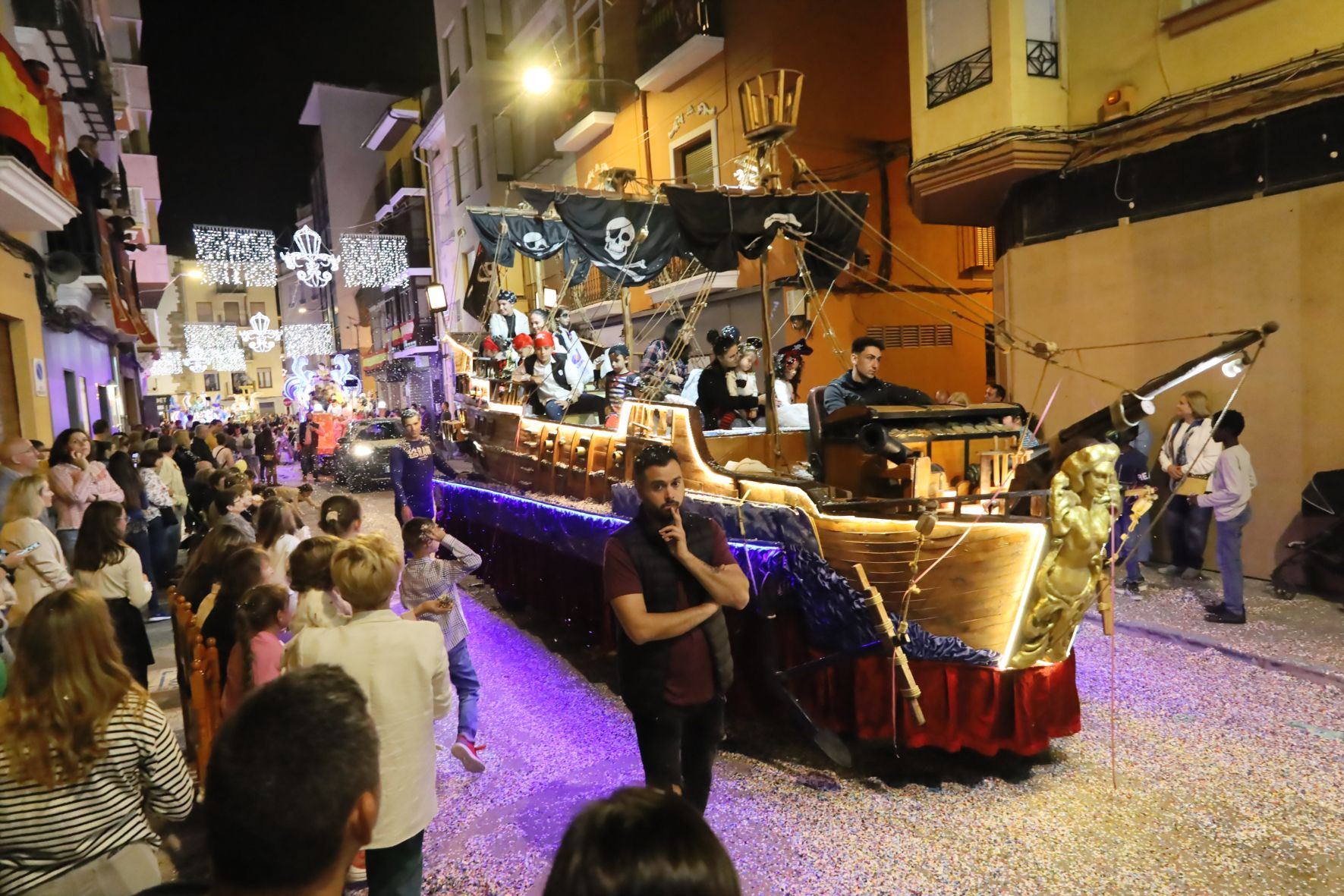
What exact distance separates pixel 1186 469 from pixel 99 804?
26.4 ft

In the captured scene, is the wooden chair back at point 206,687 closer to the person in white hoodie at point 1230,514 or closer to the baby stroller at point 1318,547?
the person in white hoodie at point 1230,514

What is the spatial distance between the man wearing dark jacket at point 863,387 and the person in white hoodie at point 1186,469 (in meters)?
3.07

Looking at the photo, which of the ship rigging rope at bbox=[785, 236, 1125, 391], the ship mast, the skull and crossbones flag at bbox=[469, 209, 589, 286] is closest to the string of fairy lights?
the skull and crossbones flag at bbox=[469, 209, 589, 286]

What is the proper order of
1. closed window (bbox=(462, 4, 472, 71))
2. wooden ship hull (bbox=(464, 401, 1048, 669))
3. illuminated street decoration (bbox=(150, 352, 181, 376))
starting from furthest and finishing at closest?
illuminated street decoration (bbox=(150, 352, 181, 376))
closed window (bbox=(462, 4, 472, 71))
wooden ship hull (bbox=(464, 401, 1048, 669))

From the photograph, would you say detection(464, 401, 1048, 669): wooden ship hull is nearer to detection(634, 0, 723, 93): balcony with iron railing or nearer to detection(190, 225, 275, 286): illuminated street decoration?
detection(634, 0, 723, 93): balcony with iron railing

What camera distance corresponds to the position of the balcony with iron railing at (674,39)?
14773 mm

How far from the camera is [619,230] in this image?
34.2 ft

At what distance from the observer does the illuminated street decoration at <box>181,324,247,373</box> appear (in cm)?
3450

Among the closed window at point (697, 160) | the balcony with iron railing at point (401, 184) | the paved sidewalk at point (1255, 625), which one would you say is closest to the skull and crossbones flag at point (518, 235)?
the closed window at point (697, 160)

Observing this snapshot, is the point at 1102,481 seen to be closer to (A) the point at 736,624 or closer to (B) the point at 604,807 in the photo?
(A) the point at 736,624

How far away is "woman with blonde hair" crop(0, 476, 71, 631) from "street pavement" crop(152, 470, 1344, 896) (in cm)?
163

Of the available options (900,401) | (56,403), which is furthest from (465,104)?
(900,401)

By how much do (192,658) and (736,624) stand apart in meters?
3.10

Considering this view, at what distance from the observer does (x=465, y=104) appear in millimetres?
26844
